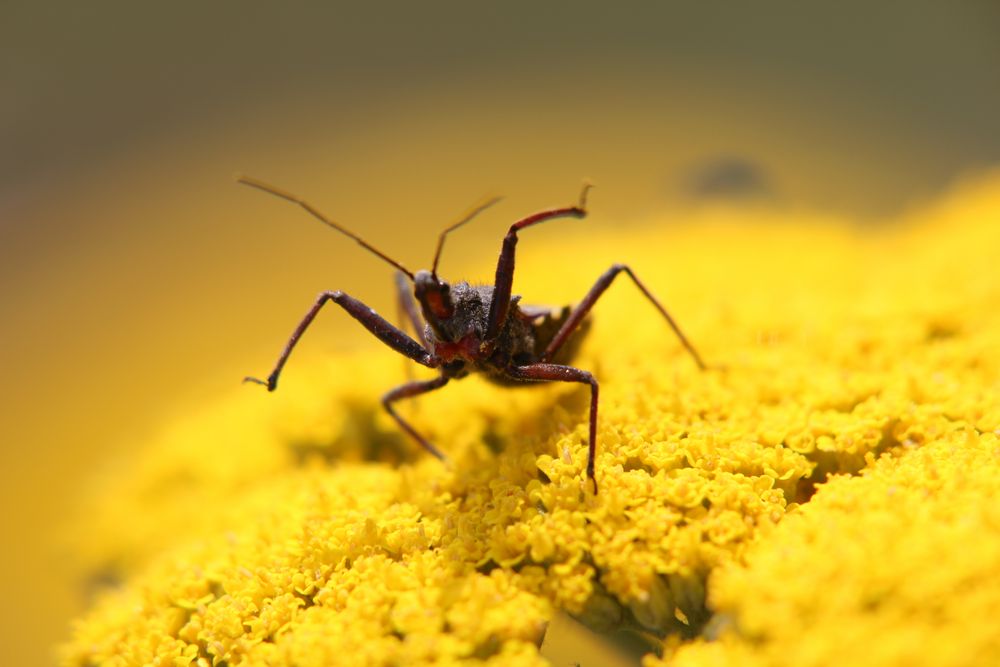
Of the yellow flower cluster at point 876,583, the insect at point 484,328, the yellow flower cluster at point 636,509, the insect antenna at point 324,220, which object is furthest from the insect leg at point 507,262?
the yellow flower cluster at point 876,583

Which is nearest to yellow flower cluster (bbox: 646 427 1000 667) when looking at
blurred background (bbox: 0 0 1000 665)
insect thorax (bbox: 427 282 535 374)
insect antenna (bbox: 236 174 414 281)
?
insect thorax (bbox: 427 282 535 374)

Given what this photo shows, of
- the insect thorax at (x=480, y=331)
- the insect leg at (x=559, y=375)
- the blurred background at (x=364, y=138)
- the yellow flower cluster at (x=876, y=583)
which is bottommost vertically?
the yellow flower cluster at (x=876, y=583)

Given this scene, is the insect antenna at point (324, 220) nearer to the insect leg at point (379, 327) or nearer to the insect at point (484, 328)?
the insect at point (484, 328)

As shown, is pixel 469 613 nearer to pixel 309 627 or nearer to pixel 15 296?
pixel 309 627

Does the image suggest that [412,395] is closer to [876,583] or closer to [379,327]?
[379,327]

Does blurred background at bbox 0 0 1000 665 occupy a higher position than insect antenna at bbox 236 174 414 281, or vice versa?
blurred background at bbox 0 0 1000 665

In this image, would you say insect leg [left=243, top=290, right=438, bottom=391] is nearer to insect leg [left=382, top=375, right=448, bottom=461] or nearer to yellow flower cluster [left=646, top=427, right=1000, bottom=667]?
insect leg [left=382, top=375, right=448, bottom=461]

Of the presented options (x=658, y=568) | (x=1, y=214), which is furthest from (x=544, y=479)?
(x=1, y=214)
